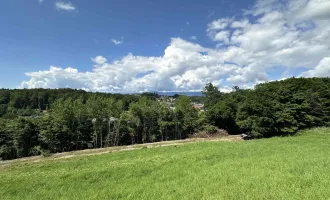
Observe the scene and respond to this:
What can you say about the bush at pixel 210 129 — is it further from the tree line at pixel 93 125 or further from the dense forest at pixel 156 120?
the tree line at pixel 93 125

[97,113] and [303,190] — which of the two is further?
[97,113]

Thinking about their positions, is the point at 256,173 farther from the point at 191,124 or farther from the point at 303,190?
the point at 191,124

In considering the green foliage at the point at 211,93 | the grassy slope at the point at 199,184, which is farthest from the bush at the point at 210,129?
the grassy slope at the point at 199,184

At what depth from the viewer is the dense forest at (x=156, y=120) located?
1468 inches

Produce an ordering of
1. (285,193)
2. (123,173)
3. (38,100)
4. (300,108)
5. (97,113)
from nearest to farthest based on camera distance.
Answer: (285,193)
(123,173)
(300,108)
(97,113)
(38,100)

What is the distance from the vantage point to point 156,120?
58.1 metres

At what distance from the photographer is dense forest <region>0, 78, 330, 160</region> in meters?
37.3

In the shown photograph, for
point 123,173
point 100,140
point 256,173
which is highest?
point 256,173

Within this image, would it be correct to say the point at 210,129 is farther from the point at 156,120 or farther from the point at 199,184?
the point at 199,184

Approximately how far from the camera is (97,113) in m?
53.2

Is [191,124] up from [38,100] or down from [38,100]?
down

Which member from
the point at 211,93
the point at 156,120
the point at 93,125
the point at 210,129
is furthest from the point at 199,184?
the point at 211,93

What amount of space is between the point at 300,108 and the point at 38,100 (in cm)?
11877

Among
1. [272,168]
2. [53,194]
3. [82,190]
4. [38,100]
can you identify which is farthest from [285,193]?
[38,100]
